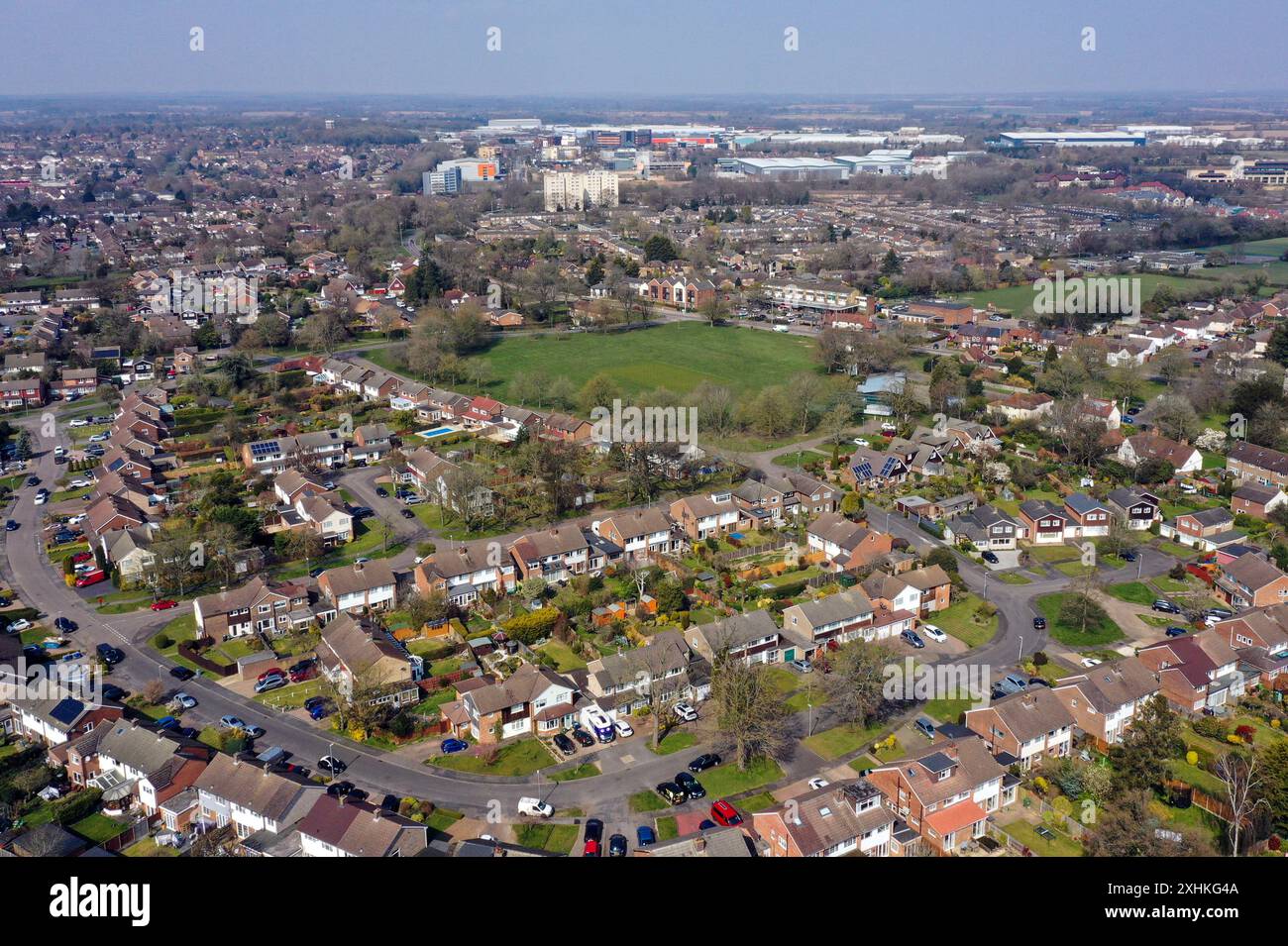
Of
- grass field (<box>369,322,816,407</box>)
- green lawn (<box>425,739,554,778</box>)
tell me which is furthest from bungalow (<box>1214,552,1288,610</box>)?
grass field (<box>369,322,816,407</box>)

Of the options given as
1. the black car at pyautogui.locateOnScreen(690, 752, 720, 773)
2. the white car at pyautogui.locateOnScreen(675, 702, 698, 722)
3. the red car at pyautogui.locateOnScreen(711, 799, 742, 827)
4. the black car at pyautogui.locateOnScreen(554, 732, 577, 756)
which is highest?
the white car at pyautogui.locateOnScreen(675, 702, 698, 722)

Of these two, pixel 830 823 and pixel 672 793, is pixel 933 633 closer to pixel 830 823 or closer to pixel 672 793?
pixel 830 823

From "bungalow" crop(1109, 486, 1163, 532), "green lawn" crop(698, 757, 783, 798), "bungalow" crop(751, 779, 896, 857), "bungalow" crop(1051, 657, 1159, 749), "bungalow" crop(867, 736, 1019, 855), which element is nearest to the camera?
"bungalow" crop(751, 779, 896, 857)

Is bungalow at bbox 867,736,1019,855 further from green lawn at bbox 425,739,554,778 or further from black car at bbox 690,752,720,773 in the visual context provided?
green lawn at bbox 425,739,554,778

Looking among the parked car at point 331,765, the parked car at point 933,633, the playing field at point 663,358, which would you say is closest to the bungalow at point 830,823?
the parked car at point 933,633

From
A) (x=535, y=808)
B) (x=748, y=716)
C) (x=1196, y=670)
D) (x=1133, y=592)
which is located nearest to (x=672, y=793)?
(x=748, y=716)
